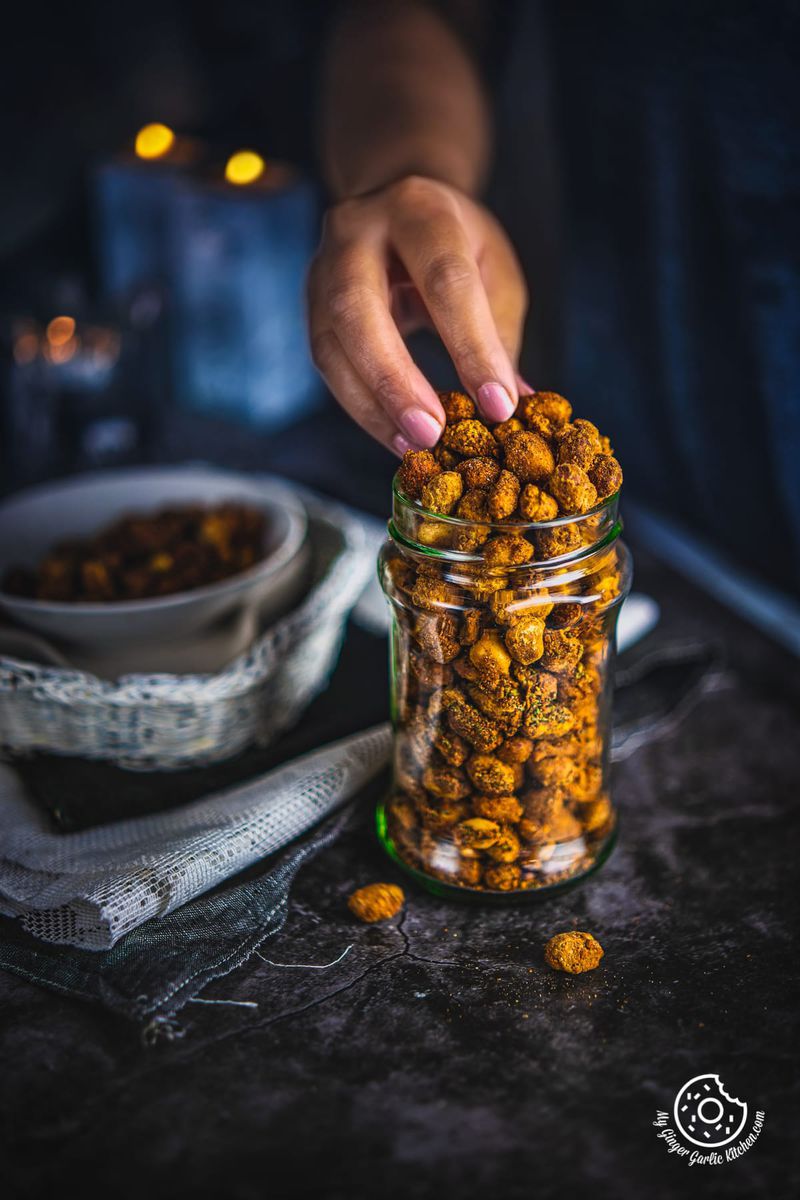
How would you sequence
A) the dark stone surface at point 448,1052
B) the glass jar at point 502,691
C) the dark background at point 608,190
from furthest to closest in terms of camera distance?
the dark background at point 608,190 → the glass jar at point 502,691 → the dark stone surface at point 448,1052

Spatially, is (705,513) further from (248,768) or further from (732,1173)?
(732,1173)

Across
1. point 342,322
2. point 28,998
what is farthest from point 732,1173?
point 342,322

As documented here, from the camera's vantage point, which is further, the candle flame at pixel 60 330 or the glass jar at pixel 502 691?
the candle flame at pixel 60 330

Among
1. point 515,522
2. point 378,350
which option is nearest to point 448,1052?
point 515,522

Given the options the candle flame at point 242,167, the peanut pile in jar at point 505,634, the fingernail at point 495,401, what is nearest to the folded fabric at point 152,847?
the peanut pile in jar at point 505,634

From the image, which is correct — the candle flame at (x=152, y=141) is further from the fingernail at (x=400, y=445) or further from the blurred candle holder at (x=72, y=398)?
the fingernail at (x=400, y=445)
